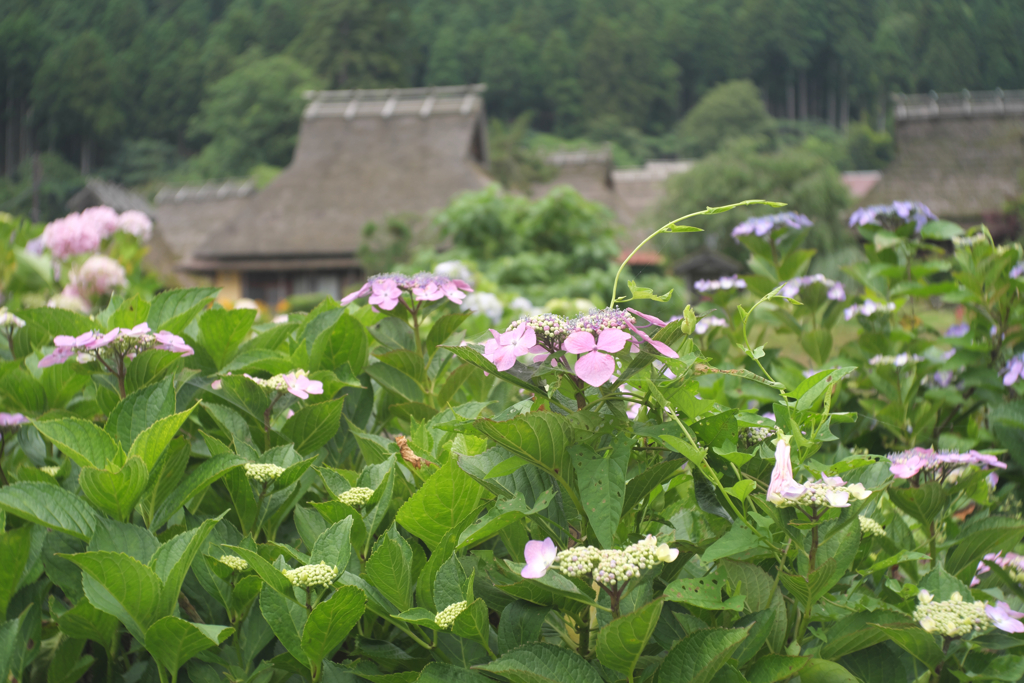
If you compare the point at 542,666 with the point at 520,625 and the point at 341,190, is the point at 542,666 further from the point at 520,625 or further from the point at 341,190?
the point at 341,190

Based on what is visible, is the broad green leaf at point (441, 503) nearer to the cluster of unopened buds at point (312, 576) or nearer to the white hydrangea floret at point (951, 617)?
the cluster of unopened buds at point (312, 576)

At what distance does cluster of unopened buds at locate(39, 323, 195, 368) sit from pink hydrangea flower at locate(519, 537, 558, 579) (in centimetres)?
61

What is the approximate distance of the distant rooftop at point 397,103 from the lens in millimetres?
17344

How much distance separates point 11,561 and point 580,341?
71 centimetres

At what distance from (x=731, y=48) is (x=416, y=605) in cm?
5437

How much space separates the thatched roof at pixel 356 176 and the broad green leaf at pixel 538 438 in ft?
47.3

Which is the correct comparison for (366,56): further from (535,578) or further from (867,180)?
(535,578)

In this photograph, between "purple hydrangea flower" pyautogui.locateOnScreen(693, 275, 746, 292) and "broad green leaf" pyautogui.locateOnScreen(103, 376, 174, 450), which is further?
"purple hydrangea flower" pyautogui.locateOnScreen(693, 275, 746, 292)

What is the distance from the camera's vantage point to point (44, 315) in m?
1.12

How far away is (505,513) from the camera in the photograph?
640 millimetres

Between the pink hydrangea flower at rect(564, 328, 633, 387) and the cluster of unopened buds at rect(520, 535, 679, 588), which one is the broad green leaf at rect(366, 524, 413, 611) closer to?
the cluster of unopened buds at rect(520, 535, 679, 588)

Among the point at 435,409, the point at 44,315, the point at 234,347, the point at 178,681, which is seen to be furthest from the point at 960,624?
the point at 44,315

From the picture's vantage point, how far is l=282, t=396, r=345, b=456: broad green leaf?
3.19 ft

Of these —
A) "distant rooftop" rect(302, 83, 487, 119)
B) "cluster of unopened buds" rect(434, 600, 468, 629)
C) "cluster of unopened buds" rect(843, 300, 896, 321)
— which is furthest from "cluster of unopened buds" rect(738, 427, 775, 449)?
"distant rooftop" rect(302, 83, 487, 119)
